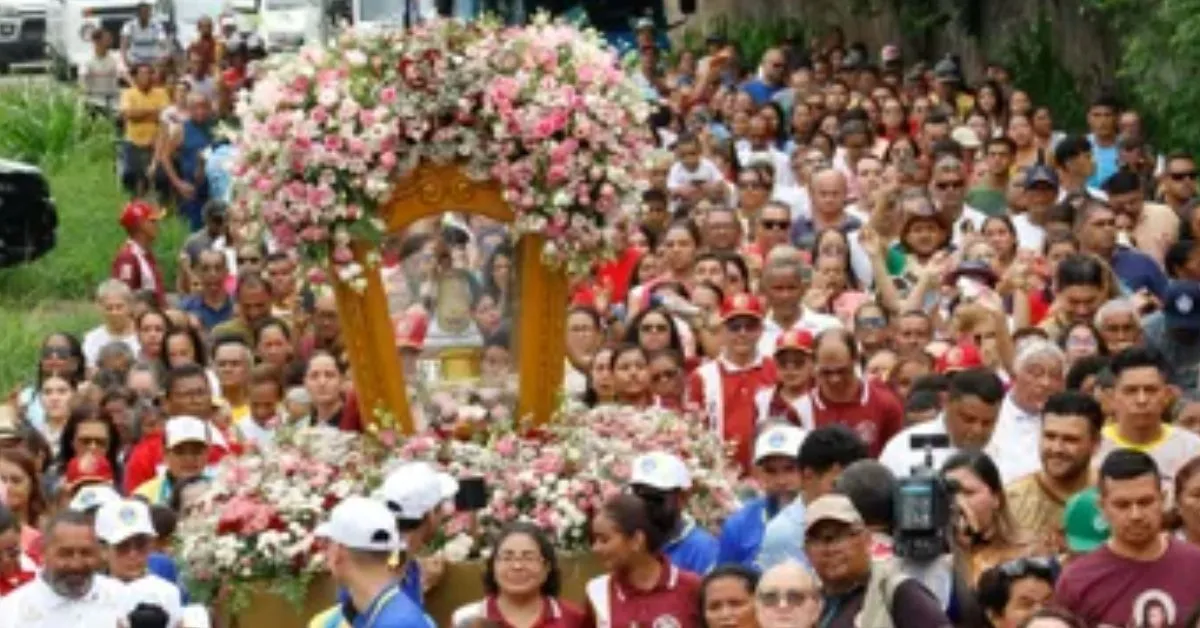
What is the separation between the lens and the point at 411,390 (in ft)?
62.3

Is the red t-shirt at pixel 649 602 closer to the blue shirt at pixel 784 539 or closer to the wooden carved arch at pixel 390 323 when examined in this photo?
the blue shirt at pixel 784 539

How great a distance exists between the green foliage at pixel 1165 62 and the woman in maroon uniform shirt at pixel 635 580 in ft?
33.6

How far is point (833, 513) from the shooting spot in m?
13.8

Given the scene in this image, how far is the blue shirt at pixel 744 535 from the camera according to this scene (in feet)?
54.5

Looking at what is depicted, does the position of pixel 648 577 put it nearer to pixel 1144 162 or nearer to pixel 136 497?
pixel 136 497

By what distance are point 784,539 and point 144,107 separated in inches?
794

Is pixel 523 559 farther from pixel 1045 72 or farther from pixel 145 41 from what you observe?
pixel 145 41

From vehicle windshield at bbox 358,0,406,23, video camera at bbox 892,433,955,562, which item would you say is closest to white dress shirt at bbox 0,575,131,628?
video camera at bbox 892,433,955,562

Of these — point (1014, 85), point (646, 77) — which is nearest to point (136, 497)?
point (1014, 85)

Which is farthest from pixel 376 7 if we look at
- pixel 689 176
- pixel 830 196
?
pixel 830 196

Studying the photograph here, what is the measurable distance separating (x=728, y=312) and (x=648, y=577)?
4.68 meters

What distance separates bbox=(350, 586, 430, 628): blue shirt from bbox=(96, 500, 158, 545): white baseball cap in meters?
3.00

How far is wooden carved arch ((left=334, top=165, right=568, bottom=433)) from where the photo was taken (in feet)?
61.1

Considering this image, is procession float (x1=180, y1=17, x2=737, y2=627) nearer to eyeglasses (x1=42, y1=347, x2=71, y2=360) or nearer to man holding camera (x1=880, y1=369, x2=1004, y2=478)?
man holding camera (x1=880, y1=369, x2=1004, y2=478)
